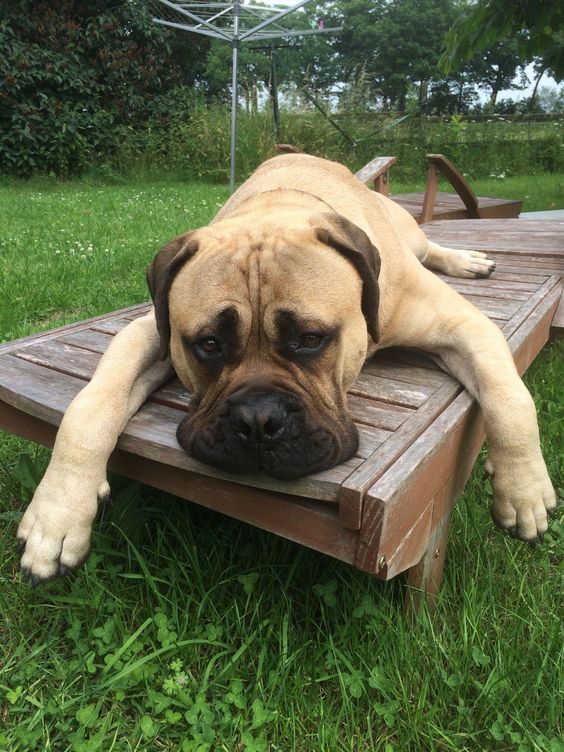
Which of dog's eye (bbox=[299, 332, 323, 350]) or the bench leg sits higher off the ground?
dog's eye (bbox=[299, 332, 323, 350])

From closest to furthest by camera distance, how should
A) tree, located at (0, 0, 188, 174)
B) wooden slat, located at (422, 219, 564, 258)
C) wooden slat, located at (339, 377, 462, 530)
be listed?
wooden slat, located at (339, 377, 462, 530), wooden slat, located at (422, 219, 564, 258), tree, located at (0, 0, 188, 174)

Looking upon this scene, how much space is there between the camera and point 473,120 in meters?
18.0

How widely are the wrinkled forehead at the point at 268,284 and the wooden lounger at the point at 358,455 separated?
0.40 metres

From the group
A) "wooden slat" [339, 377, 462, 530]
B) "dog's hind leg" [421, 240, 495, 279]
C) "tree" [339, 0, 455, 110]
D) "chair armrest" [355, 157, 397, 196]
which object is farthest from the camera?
"tree" [339, 0, 455, 110]

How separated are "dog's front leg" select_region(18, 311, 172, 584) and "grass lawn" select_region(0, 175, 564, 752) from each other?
0.26m

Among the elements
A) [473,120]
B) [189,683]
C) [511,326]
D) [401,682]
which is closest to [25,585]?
[189,683]

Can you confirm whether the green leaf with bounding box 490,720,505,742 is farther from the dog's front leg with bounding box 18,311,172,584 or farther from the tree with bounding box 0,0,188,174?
the tree with bounding box 0,0,188,174

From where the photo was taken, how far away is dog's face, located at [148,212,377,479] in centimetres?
178

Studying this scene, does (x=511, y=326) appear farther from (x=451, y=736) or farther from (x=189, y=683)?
(x=189, y=683)

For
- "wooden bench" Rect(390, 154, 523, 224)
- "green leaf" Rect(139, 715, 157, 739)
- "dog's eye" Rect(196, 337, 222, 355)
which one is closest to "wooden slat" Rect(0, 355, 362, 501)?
"dog's eye" Rect(196, 337, 222, 355)

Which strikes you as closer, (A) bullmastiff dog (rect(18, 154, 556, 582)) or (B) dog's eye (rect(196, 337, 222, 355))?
(A) bullmastiff dog (rect(18, 154, 556, 582))

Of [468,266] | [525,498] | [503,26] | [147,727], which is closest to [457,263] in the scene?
[468,266]

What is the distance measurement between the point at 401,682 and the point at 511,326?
1806mm

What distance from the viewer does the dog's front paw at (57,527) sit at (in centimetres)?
192
